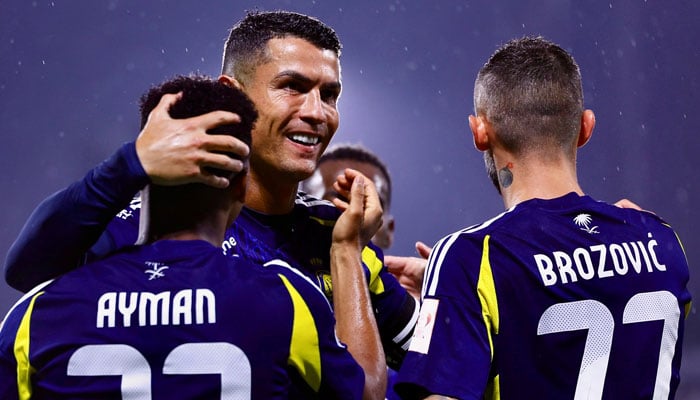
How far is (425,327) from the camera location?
7.22 feet

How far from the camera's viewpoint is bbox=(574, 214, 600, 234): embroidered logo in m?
2.30

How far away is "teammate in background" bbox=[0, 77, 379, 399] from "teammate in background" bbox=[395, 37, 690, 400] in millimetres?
403

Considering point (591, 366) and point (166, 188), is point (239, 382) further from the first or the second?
point (591, 366)

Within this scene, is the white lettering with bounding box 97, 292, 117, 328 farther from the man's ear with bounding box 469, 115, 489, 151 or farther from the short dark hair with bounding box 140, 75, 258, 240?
the man's ear with bounding box 469, 115, 489, 151

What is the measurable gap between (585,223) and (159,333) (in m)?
1.20

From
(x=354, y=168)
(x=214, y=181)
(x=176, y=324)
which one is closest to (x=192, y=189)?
(x=214, y=181)

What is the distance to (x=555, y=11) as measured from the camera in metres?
10.6

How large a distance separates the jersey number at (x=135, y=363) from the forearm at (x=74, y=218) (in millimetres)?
269

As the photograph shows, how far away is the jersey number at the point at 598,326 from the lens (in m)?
2.17

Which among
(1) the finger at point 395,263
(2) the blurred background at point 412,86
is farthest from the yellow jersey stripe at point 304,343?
(2) the blurred background at point 412,86

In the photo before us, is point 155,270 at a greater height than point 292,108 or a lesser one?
lesser

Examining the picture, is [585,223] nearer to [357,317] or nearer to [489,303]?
[489,303]

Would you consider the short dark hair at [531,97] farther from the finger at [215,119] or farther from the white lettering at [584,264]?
the finger at [215,119]

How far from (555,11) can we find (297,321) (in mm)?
9549
